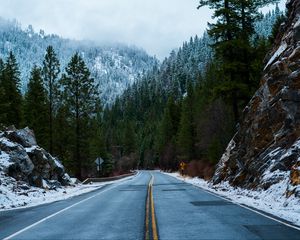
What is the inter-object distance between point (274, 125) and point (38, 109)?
120 feet

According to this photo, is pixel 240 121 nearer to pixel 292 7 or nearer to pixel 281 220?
pixel 292 7

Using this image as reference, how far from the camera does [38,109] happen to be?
53625 mm

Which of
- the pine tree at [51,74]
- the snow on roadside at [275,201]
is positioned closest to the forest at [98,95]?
the pine tree at [51,74]

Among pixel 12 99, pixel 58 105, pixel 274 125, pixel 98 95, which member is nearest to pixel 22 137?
pixel 274 125

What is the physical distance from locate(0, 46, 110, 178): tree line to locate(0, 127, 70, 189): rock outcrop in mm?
13942

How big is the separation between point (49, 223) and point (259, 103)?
17401 millimetres

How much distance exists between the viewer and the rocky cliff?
21.2 meters

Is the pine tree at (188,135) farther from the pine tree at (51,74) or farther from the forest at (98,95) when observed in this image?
the pine tree at (51,74)

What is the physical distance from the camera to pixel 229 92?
32.1m

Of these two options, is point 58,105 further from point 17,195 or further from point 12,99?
point 17,195

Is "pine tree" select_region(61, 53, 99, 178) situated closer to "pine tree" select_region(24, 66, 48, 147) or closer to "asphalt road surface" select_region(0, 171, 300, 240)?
"pine tree" select_region(24, 66, 48, 147)

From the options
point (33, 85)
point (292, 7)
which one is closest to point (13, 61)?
point (33, 85)

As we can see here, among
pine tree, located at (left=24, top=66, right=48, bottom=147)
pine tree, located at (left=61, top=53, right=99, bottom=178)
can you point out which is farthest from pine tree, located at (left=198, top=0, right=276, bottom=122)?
pine tree, located at (left=24, top=66, right=48, bottom=147)

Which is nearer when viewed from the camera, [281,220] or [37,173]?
[281,220]
